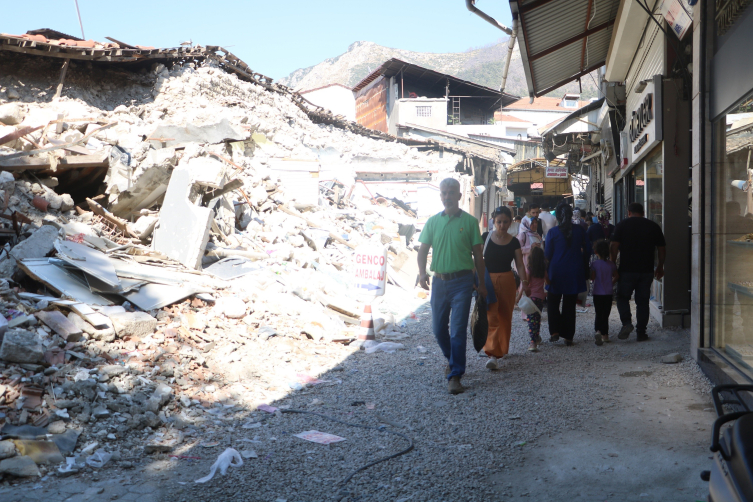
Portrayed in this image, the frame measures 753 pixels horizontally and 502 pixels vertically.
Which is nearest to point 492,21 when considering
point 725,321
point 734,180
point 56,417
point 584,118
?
point 734,180

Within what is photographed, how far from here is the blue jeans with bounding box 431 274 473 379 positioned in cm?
527

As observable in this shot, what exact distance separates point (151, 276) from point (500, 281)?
4358mm

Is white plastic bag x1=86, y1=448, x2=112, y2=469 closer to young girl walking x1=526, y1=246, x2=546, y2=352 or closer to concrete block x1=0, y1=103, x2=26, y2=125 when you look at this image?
young girl walking x1=526, y1=246, x2=546, y2=352

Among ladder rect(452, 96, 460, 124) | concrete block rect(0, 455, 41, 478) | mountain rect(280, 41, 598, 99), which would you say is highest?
mountain rect(280, 41, 598, 99)

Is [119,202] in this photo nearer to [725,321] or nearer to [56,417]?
[56,417]

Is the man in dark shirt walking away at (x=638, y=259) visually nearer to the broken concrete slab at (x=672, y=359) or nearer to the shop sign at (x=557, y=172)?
the broken concrete slab at (x=672, y=359)

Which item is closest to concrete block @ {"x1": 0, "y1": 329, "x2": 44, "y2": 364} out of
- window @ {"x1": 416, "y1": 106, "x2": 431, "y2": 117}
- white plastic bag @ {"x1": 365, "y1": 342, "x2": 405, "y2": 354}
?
white plastic bag @ {"x1": 365, "y1": 342, "x2": 405, "y2": 354}

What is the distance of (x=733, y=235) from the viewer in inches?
202

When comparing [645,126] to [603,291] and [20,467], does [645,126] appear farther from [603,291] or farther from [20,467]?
[20,467]

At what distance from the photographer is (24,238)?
734 centimetres

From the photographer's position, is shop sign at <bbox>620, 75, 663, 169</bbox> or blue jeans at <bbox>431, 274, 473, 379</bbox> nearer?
A: blue jeans at <bbox>431, 274, 473, 379</bbox>

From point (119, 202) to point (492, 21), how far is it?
660 centimetres

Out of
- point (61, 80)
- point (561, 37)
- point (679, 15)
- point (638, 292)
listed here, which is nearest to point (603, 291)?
point (638, 292)

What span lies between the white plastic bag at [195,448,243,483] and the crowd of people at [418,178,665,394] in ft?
7.05
